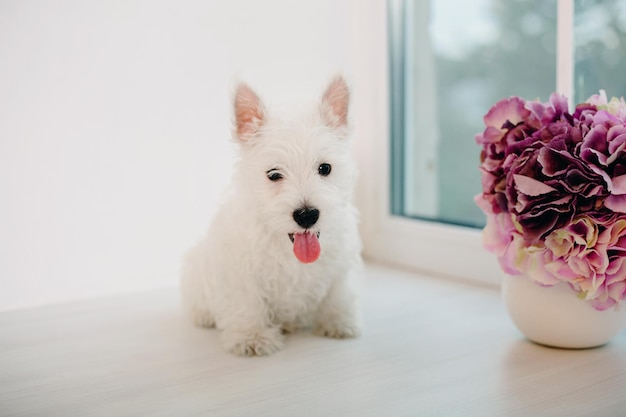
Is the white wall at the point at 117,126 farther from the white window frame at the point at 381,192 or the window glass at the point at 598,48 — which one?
the window glass at the point at 598,48

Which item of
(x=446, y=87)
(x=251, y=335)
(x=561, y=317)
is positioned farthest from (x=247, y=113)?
(x=446, y=87)

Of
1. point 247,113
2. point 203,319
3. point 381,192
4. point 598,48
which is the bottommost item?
point 203,319

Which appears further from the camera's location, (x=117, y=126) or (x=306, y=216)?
(x=117, y=126)

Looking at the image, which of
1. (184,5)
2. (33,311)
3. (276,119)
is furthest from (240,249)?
(184,5)

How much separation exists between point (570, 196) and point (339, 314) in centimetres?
72

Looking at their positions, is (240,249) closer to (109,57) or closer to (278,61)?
(109,57)

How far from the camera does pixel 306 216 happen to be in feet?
5.47

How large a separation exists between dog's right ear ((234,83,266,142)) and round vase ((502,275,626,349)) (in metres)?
0.79

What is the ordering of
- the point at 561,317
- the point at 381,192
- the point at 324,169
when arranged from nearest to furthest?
the point at 561,317 → the point at 324,169 → the point at 381,192

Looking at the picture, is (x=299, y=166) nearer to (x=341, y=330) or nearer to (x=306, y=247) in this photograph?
(x=306, y=247)

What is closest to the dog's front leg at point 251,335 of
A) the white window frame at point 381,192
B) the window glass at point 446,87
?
the white window frame at point 381,192

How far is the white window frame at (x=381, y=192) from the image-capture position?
8.39ft

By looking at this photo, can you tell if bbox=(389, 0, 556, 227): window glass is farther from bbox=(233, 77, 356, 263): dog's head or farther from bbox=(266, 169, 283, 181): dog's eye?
bbox=(266, 169, 283, 181): dog's eye

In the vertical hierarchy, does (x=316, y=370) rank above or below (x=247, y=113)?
below
